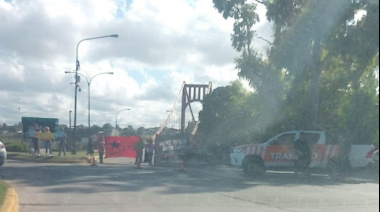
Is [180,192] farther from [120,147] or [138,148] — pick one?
[120,147]

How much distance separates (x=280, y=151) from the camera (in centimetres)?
2419

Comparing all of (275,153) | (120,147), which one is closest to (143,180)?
(275,153)

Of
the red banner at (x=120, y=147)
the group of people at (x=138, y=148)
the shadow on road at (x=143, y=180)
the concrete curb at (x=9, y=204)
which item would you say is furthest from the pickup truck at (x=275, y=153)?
the red banner at (x=120, y=147)

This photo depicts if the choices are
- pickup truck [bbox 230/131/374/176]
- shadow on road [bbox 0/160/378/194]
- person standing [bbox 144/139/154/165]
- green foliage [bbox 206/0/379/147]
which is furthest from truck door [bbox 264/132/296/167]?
person standing [bbox 144/139/154/165]

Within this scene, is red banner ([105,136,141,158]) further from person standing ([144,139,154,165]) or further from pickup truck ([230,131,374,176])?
pickup truck ([230,131,374,176])

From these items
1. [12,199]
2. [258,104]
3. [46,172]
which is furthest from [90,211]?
[258,104]

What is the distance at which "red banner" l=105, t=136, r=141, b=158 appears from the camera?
37.6m

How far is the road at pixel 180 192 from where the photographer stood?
14.4 meters

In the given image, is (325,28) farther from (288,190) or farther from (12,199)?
(12,199)

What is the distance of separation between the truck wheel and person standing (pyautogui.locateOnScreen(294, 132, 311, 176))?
1519 mm

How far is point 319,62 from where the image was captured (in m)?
17.2

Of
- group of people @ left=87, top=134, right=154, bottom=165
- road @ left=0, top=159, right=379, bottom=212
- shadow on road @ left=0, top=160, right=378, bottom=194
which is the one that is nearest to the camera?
road @ left=0, top=159, right=379, bottom=212

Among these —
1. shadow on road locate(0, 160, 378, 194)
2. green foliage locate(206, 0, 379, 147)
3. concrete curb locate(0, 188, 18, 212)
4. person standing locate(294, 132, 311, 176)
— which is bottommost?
concrete curb locate(0, 188, 18, 212)

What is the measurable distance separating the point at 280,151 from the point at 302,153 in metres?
1.20
